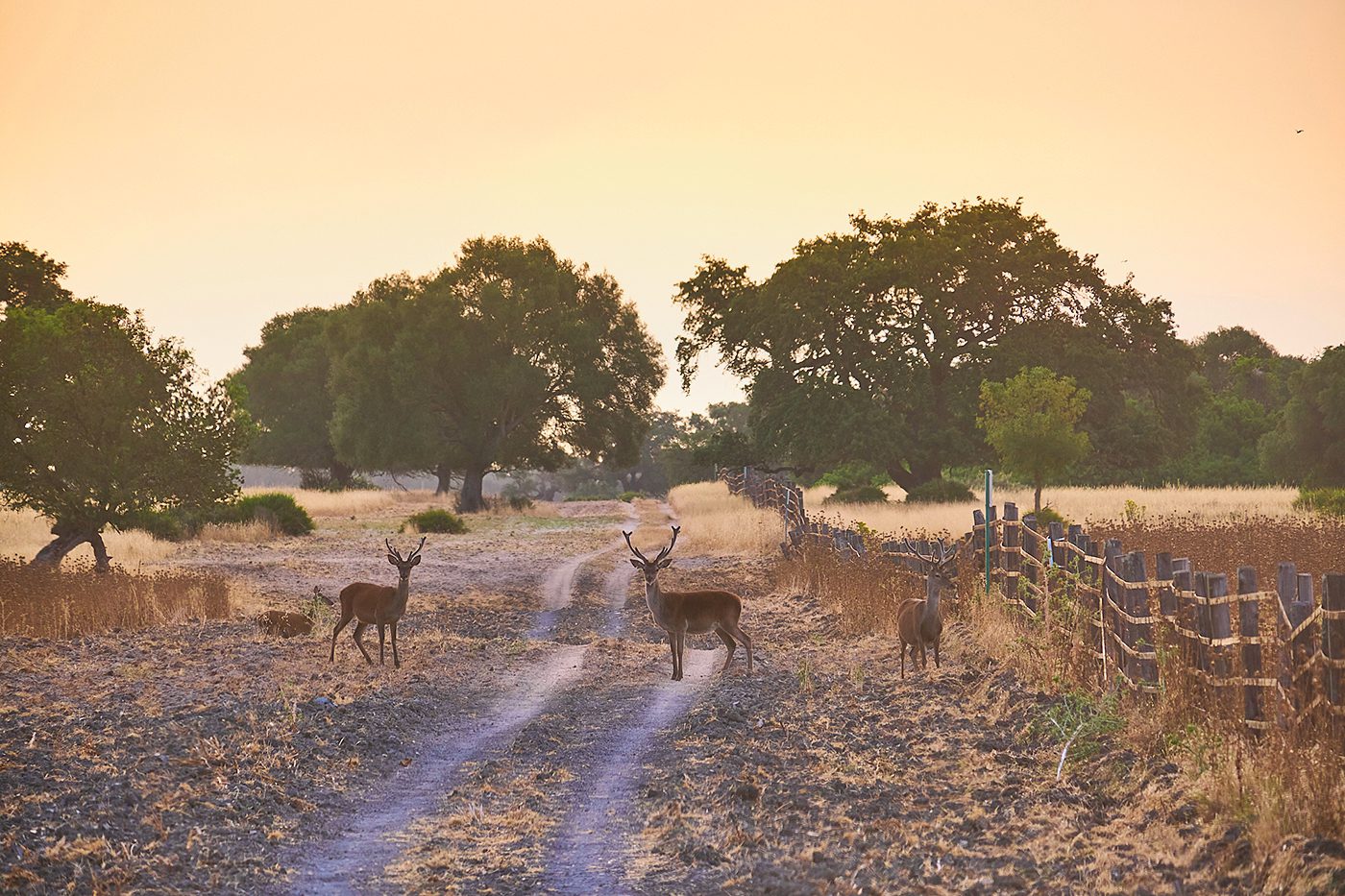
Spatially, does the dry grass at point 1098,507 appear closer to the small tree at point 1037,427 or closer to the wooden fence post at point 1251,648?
the small tree at point 1037,427

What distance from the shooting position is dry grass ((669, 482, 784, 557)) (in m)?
33.1

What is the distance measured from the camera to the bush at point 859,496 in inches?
1923

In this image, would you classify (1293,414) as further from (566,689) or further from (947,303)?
(566,689)

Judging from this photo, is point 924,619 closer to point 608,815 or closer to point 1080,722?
point 1080,722

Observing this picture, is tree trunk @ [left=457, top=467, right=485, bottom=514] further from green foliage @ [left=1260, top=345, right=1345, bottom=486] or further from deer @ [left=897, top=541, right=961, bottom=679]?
deer @ [left=897, top=541, right=961, bottom=679]

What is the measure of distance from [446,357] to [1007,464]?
2673 centimetres

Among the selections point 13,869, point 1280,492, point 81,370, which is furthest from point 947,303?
point 13,869

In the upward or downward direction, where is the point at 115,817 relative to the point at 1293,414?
downward

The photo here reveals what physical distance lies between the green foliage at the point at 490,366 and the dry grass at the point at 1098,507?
14.2 metres

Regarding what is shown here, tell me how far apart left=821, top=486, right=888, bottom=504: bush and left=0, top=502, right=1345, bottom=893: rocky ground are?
32.2 m

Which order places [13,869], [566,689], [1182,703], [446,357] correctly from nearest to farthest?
[13,869], [1182,703], [566,689], [446,357]

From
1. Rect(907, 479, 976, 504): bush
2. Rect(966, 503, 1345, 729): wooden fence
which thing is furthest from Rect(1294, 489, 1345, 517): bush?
Rect(966, 503, 1345, 729): wooden fence

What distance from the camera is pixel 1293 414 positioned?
58531 mm

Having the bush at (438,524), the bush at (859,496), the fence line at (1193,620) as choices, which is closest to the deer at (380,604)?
the fence line at (1193,620)
